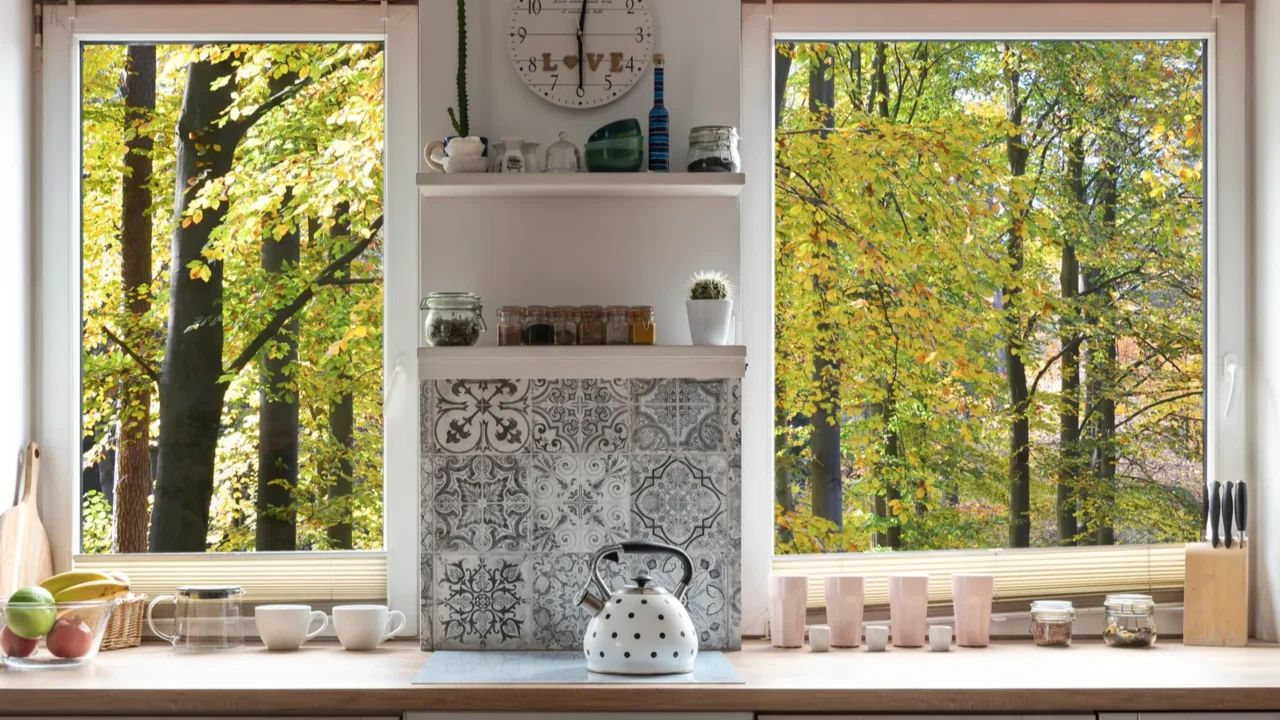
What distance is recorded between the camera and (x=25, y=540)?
269 cm

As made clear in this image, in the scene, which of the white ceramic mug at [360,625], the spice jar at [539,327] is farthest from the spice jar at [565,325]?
the white ceramic mug at [360,625]

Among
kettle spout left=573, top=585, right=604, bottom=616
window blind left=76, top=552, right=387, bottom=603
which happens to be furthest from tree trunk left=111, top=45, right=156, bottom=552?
kettle spout left=573, top=585, right=604, bottom=616

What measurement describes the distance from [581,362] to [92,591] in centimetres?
118

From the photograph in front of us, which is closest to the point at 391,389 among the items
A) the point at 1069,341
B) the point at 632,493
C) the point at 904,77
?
the point at 632,493

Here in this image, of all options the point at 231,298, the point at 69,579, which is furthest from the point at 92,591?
the point at 231,298

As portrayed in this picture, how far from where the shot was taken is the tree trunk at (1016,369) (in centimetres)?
291

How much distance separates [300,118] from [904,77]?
1521 mm

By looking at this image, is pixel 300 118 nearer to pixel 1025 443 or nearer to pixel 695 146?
pixel 695 146

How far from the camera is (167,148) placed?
2906mm

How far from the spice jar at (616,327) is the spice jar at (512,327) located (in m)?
0.18

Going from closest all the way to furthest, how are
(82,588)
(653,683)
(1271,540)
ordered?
(653,683), (82,588), (1271,540)

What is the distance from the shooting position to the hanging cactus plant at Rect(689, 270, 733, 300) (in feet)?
8.29

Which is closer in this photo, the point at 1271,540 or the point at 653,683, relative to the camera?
the point at 653,683

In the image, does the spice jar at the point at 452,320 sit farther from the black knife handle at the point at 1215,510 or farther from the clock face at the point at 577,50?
the black knife handle at the point at 1215,510
